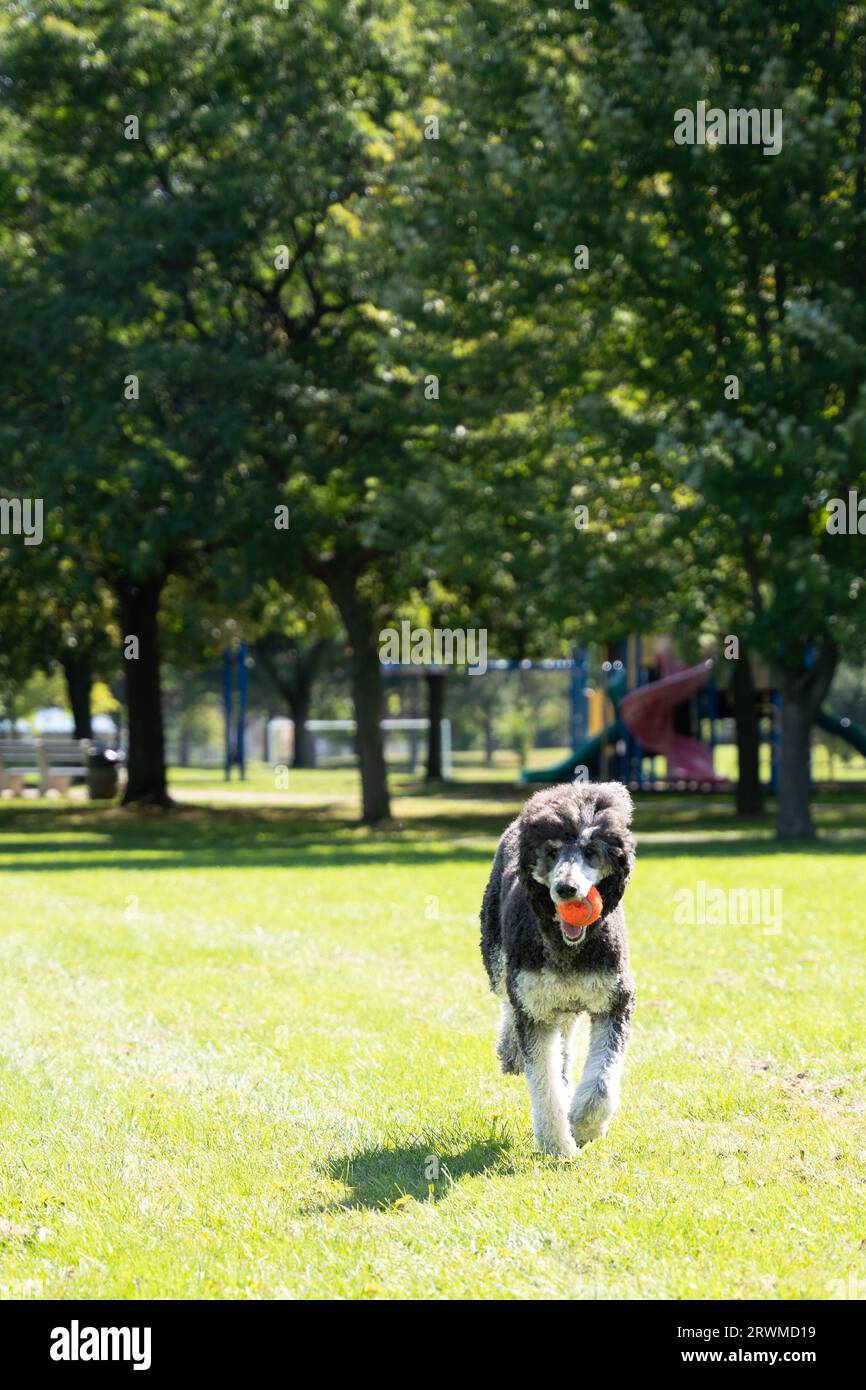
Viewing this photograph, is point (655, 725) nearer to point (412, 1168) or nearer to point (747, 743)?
point (747, 743)

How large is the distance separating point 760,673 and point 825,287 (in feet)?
52.2

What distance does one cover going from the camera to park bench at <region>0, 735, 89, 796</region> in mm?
41219

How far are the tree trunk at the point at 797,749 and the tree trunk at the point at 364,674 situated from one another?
24.2 ft

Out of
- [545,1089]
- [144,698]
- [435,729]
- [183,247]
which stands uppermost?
[183,247]

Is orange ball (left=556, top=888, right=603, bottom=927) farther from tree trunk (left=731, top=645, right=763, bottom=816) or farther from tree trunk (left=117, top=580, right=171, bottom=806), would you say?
tree trunk (left=117, top=580, right=171, bottom=806)

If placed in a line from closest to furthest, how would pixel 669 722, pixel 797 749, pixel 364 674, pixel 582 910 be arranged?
pixel 582 910, pixel 797 749, pixel 364 674, pixel 669 722

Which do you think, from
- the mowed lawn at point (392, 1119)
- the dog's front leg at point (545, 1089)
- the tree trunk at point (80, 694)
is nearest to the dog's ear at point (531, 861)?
the dog's front leg at point (545, 1089)

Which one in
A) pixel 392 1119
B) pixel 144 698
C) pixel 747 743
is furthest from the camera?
pixel 144 698

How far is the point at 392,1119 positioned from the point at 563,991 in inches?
43.4

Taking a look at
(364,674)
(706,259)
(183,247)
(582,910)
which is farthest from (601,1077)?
(364,674)

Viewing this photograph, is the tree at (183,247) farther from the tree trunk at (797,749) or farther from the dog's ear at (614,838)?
the dog's ear at (614,838)

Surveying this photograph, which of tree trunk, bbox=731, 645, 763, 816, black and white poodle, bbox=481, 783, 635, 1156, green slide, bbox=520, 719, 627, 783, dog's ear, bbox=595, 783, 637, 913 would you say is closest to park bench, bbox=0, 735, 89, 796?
green slide, bbox=520, 719, 627, 783

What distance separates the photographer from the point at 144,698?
3319cm
